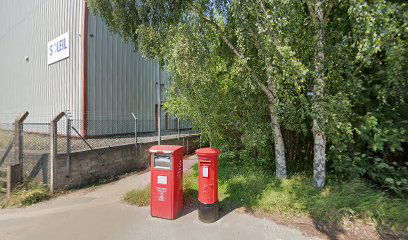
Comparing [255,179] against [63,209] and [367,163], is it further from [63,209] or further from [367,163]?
[63,209]

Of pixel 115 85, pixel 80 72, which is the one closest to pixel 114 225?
pixel 80 72

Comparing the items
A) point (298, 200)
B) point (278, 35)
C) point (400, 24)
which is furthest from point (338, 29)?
point (298, 200)

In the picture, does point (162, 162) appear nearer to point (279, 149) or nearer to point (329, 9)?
point (279, 149)

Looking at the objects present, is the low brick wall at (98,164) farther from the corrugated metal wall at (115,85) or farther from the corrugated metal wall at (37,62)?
the corrugated metal wall at (37,62)

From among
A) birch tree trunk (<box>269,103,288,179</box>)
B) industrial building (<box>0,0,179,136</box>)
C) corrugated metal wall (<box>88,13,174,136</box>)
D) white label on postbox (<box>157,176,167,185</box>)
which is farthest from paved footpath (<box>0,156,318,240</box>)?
corrugated metal wall (<box>88,13,174,136</box>)

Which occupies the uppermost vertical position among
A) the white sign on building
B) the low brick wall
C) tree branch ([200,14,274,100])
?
the white sign on building

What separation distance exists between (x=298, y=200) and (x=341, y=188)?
985 millimetres

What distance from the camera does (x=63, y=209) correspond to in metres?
4.93

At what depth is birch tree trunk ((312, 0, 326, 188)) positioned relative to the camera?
432 centimetres

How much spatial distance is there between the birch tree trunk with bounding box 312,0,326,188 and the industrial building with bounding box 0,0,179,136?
614 cm

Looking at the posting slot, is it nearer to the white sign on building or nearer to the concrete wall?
the concrete wall

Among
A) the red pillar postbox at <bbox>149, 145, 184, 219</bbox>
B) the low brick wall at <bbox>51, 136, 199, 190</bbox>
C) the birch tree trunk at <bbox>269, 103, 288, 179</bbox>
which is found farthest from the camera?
the low brick wall at <bbox>51, 136, 199, 190</bbox>

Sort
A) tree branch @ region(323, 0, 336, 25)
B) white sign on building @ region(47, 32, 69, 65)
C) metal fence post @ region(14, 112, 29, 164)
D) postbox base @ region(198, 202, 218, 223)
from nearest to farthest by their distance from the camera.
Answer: postbox base @ region(198, 202, 218, 223) → tree branch @ region(323, 0, 336, 25) → metal fence post @ region(14, 112, 29, 164) → white sign on building @ region(47, 32, 69, 65)

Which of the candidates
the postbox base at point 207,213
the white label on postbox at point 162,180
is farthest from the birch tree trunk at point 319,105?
the white label on postbox at point 162,180
